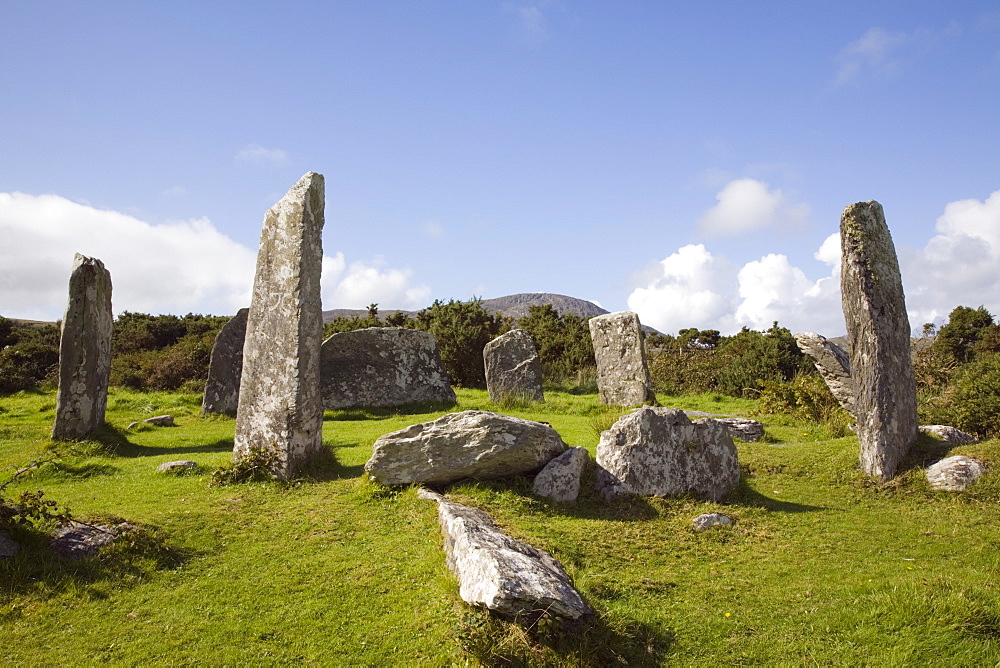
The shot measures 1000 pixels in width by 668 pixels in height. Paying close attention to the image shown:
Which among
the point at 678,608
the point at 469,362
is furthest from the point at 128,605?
the point at 469,362

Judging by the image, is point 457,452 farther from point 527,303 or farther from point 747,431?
point 527,303

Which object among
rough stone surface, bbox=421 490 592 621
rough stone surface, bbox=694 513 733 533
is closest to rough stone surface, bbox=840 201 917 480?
rough stone surface, bbox=694 513 733 533

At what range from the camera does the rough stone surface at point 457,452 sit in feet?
29.3

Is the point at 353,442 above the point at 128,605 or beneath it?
above

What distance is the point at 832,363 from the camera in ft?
41.1

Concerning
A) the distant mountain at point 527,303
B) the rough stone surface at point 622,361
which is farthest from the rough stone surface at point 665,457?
the distant mountain at point 527,303

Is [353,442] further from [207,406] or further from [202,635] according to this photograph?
[202,635]

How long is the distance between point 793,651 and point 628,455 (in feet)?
12.7

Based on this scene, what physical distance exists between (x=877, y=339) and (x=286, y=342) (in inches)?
347

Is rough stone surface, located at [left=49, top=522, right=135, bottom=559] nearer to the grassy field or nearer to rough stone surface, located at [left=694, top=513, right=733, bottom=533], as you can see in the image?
the grassy field

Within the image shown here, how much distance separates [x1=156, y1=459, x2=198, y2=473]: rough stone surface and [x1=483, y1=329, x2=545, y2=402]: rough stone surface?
31.5 ft

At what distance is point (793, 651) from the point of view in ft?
18.5

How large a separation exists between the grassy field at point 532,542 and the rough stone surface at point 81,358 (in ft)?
7.17

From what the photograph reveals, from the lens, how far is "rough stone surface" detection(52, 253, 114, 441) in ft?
41.3
